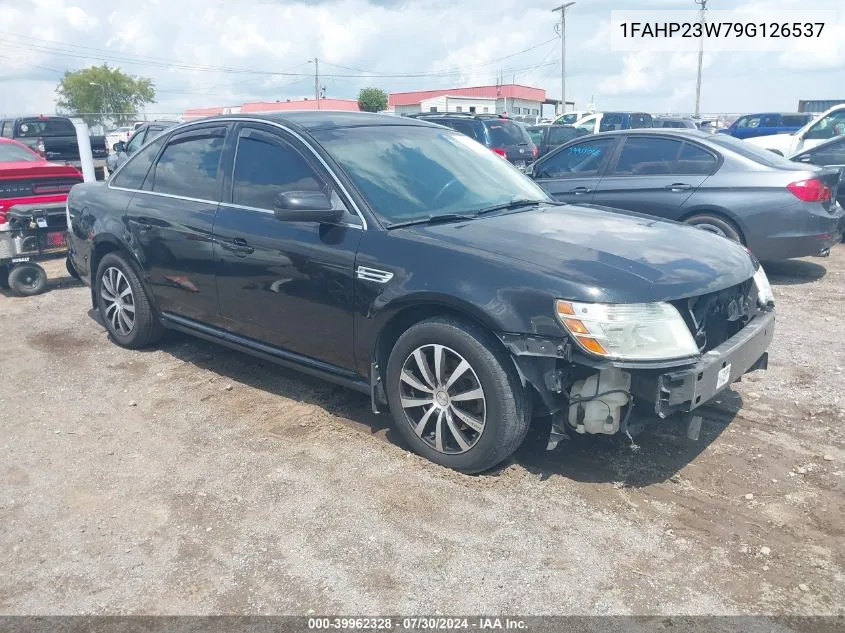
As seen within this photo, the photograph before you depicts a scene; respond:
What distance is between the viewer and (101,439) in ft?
14.3

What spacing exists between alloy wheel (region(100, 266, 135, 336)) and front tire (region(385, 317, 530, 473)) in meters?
2.77

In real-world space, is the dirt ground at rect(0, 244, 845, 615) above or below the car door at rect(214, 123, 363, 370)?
below

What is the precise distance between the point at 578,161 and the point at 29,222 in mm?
6142

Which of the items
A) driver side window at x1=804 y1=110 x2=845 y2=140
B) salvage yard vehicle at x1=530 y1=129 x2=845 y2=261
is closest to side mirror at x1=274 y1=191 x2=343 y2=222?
salvage yard vehicle at x1=530 y1=129 x2=845 y2=261

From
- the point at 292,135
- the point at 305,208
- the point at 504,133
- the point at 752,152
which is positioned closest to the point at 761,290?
the point at 305,208

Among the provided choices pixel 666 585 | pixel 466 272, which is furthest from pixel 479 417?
pixel 666 585

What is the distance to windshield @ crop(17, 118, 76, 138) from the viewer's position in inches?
→ 715

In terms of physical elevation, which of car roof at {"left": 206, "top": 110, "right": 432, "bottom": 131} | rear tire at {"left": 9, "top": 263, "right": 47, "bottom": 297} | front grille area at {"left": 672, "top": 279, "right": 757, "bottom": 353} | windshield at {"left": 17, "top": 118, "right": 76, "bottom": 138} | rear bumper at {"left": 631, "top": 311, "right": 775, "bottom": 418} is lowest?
rear tire at {"left": 9, "top": 263, "right": 47, "bottom": 297}

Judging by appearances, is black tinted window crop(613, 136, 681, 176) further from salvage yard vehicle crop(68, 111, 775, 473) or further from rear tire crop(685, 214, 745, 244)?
salvage yard vehicle crop(68, 111, 775, 473)

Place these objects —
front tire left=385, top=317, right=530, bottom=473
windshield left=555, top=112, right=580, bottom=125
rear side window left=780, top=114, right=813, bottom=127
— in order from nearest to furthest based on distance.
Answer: front tire left=385, top=317, right=530, bottom=473
rear side window left=780, top=114, right=813, bottom=127
windshield left=555, top=112, right=580, bottom=125

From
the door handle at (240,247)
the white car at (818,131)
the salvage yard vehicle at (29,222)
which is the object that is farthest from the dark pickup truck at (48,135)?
the white car at (818,131)

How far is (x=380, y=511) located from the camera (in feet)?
11.4

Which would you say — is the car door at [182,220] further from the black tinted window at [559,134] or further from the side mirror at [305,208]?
the black tinted window at [559,134]

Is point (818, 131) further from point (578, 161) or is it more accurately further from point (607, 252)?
point (607, 252)
